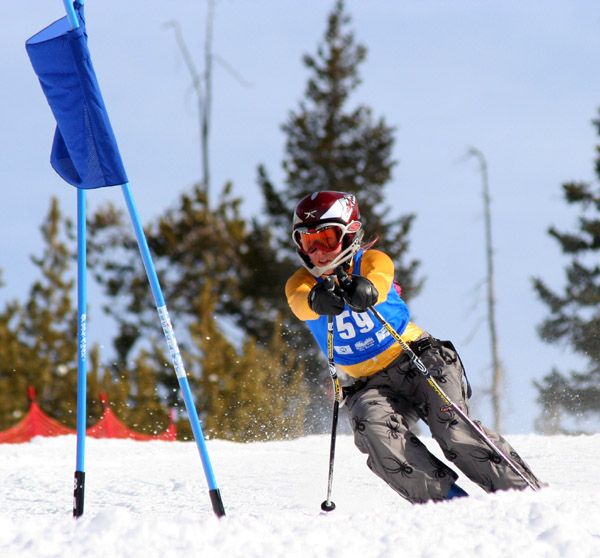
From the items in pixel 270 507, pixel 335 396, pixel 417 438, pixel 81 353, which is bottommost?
pixel 270 507

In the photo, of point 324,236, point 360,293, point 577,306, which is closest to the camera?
point 360,293

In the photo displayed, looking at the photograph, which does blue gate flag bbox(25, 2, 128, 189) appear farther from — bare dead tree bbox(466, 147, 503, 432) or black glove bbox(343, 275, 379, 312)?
bare dead tree bbox(466, 147, 503, 432)

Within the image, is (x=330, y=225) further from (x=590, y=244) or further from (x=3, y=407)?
(x=3, y=407)

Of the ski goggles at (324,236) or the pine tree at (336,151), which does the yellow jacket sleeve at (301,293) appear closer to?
the ski goggles at (324,236)

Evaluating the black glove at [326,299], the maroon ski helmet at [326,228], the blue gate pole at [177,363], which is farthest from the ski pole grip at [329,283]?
the blue gate pole at [177,363]

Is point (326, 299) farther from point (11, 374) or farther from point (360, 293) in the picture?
point (11, 374)

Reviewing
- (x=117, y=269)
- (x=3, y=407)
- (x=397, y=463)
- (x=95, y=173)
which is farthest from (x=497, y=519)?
(x=3, y=407)

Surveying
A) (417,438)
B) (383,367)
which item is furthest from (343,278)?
(417,438)

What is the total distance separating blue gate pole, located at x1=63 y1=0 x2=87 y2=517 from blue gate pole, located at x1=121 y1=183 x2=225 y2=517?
0.31 m

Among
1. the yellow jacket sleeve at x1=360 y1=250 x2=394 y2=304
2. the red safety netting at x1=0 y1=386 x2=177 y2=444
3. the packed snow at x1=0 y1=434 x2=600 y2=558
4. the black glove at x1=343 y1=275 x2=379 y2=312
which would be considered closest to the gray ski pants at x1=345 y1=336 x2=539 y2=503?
the packed snow at x1=0 y1=434 x2=600 y2=558

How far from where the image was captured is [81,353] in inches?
203

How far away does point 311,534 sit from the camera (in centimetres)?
348

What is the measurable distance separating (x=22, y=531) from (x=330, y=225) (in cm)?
222

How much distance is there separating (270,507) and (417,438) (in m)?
2.23
